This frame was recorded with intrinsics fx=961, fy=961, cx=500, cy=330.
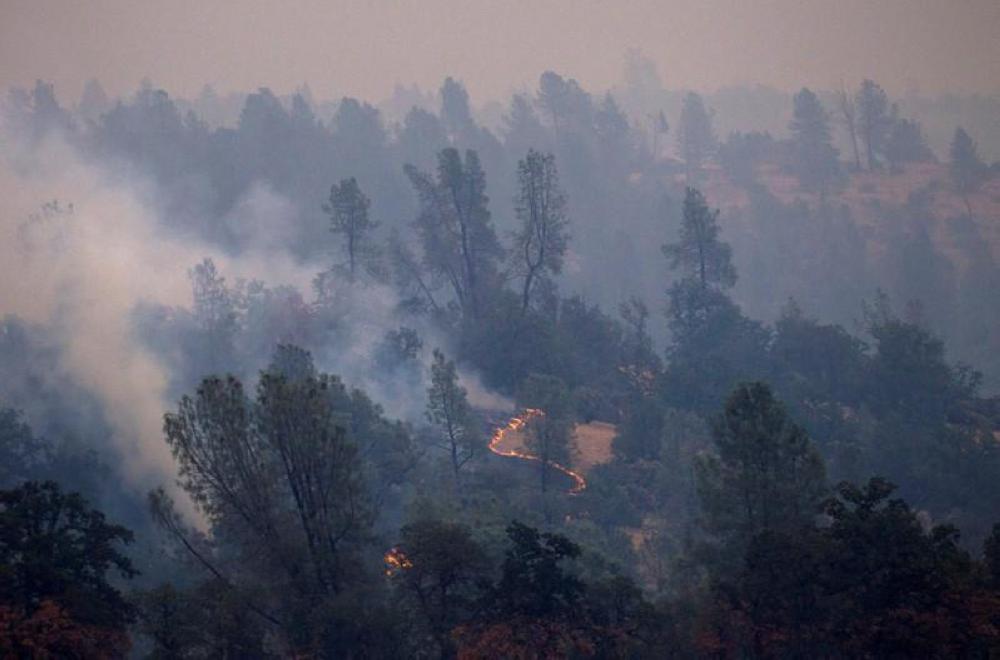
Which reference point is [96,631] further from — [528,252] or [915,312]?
[915,312]

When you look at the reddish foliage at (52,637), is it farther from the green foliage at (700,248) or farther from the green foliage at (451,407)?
the green foliage at (700,248)

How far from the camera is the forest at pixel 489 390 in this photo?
977 inches

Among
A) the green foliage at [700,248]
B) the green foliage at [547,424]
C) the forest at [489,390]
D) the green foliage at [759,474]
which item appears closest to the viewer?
the forest at [489,390]

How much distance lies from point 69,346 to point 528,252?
85.7 feet

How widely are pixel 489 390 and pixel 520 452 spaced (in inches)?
304

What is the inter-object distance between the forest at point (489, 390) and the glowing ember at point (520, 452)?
21 cm

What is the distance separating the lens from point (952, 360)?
77.5 m

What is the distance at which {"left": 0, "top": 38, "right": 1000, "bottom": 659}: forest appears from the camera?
2483 centimetres

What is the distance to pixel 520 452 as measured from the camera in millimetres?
45844

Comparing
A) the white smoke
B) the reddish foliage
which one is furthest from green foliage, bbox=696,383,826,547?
the white smoke

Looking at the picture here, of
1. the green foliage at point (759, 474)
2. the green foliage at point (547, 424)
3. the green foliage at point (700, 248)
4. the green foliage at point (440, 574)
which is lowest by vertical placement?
the green foliage at point (440, 574)

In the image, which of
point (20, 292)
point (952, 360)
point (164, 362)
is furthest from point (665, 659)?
point (952, 360)

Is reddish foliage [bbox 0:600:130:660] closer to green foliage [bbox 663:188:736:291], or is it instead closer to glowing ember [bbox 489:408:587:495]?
glowing ember [bbox 489:408:587:495]

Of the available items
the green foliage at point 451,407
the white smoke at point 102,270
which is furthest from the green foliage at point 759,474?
the white smoke at point 102,270
